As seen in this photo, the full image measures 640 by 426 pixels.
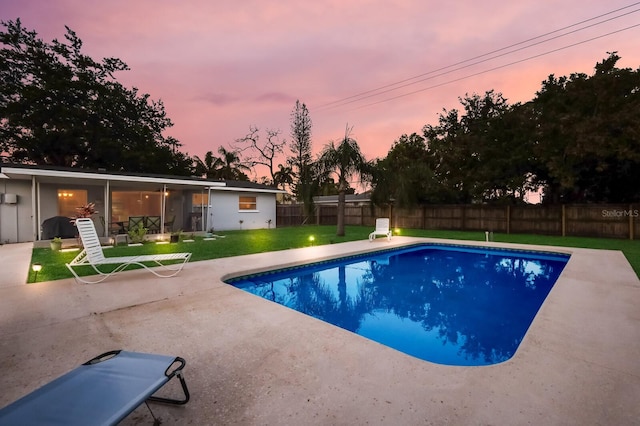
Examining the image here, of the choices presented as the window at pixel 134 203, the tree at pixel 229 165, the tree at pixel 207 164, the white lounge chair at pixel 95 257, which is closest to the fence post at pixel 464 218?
the white lounge chair at pixel 95 257

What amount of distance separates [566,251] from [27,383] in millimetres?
12912

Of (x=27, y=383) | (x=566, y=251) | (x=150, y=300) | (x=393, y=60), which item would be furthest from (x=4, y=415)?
(x=393, y=60)

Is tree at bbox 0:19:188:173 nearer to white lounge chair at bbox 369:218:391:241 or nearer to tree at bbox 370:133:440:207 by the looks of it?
tree at bbox 370:133:440:207

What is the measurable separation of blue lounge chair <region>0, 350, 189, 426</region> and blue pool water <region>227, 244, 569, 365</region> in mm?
3034

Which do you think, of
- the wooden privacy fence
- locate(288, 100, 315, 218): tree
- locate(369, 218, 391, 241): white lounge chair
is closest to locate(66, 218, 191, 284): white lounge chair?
locate(369, 218, 391, 241): white lounge chair

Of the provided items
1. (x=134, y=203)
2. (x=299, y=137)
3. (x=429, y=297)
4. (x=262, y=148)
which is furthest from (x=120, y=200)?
(x=299, y=137)

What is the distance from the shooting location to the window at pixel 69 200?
46.6ft

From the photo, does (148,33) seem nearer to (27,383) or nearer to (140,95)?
(27,383)

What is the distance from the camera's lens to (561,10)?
12578 mm

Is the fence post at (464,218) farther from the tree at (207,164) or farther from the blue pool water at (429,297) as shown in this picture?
the tree at (207,164)

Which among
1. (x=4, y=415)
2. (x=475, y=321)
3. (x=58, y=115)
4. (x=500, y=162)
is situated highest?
(x=58, y=115)

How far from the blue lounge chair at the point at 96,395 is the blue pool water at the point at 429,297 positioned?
3.03 m

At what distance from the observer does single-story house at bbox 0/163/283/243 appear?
38.6 ft

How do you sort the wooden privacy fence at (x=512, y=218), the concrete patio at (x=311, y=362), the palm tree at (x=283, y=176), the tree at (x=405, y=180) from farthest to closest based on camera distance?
1. the palm tree at (x=283, y=176)
2. the tree at (x=405, y=180)
3. the wooden privacy fence at (x=512, y=218)
4. the concrete patio at (x=311, y=362)
